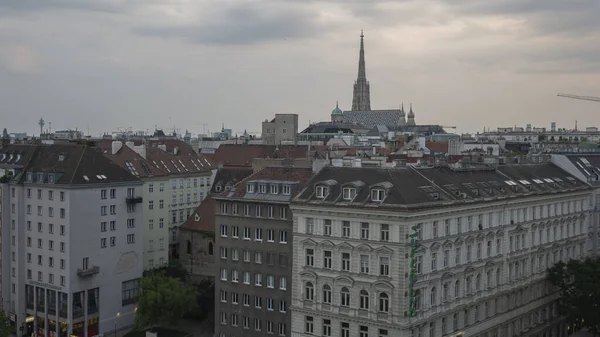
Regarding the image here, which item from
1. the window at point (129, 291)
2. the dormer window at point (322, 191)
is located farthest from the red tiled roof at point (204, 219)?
the dormer window at point (322, 191)

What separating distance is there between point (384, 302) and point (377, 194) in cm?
1007

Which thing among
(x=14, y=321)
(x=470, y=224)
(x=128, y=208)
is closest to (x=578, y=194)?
(x=470, y=224)

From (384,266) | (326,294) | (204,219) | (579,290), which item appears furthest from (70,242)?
(579,290)

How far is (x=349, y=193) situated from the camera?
72.1 m

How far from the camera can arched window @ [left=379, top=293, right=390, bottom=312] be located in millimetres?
68500

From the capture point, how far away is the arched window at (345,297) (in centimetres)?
7106

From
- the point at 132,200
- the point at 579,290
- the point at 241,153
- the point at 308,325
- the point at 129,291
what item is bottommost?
the point at 129,291

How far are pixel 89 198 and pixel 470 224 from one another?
4599cm

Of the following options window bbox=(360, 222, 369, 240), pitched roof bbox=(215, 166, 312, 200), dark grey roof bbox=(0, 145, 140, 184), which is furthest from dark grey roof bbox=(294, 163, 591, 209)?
dark grey roof bbox=(0, 145, 140, 184)

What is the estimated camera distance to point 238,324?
82.7m

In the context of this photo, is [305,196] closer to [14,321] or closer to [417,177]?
[417,177]

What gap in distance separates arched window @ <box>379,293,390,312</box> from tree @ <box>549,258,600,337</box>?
29134mm

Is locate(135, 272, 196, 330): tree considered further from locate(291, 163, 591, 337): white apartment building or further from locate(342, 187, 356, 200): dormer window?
locate(342, 187, 356, 200): dormer window

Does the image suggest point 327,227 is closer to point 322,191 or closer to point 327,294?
point 322,191
